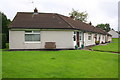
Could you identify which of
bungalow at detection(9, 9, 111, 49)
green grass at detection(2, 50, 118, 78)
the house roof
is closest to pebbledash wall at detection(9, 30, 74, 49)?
bungalow at detection(9, 9, 111, 49)

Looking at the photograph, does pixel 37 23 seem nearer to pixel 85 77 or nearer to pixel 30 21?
pixel 30 21

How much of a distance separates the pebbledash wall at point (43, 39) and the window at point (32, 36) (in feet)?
1.33

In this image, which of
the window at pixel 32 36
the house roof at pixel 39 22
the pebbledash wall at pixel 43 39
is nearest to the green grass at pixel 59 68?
the pebbledash wall at pixel 43 39

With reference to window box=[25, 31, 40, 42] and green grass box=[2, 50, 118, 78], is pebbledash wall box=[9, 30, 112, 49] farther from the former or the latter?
green grass box=[2, 50, 118, 78]

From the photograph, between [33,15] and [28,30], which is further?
[33,15]

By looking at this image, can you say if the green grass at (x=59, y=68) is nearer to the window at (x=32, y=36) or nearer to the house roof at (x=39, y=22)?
the window at (x=32, y=36)

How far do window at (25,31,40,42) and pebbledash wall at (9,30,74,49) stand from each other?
41 cm

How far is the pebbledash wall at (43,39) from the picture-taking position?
17.5 metres

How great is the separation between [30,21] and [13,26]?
282 centimetres

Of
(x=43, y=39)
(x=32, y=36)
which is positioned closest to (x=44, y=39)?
(x=43, y=39)

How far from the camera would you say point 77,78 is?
5641 mm

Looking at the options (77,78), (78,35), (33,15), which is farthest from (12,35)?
(77,78)

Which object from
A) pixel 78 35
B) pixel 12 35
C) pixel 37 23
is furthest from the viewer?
pixel 78 35

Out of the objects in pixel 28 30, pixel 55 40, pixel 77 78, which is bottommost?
pixel 77 78
